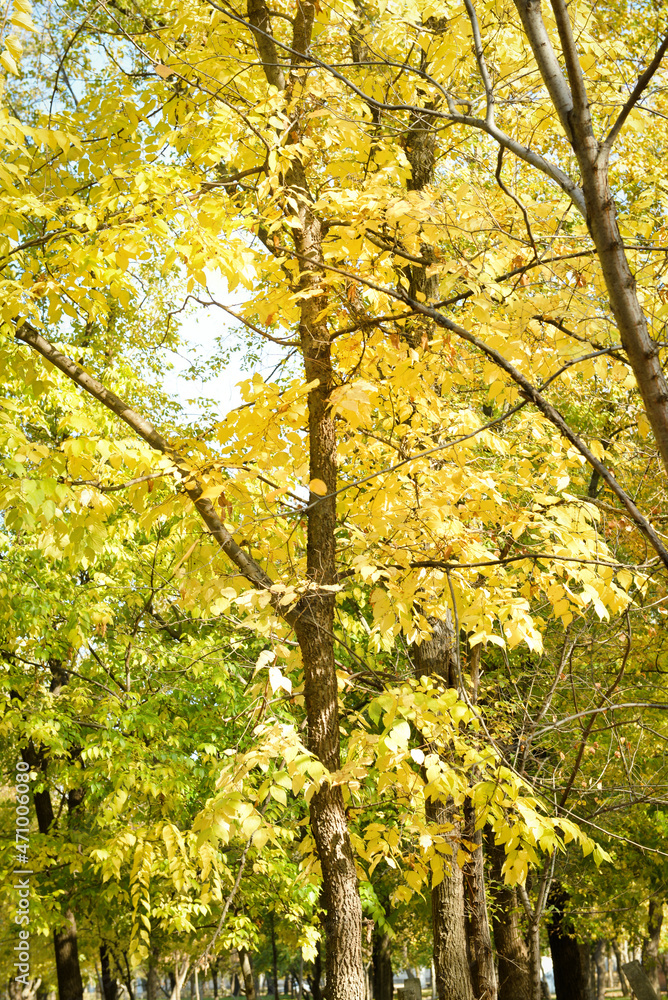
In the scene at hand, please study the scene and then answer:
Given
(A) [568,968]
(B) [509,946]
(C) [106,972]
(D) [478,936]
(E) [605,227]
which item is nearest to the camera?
(E) [605,227]

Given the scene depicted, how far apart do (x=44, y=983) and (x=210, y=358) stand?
25590 mm

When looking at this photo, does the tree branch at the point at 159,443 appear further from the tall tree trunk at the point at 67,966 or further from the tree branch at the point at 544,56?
the tall tree trunk at the point at 67,966

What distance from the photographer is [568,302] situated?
8.84ft

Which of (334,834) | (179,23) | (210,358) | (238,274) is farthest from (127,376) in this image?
(334,834)

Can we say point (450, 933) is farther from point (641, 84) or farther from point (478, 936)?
point (641, 84)

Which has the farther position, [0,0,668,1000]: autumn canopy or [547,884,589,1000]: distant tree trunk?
[547,884,589,1000]: distant tree trunk

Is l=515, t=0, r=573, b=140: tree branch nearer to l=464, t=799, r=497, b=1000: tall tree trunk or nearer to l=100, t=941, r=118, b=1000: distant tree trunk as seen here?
l=464, t=799, r=497, b=1000: tall tree trunk

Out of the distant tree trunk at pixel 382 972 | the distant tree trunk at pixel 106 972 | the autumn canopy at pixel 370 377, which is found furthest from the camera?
the distant tree trunk at pixel 382 972

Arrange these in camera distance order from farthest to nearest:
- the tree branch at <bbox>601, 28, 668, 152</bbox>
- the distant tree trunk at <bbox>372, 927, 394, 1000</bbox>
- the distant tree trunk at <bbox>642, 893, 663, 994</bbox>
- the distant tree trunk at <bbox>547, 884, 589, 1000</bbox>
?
the distant tree trunk at <bbox>372, 927, 394, 1000</bbox> → the distant tree trunk at <bbox>642, 893, 663, 994</bbox> → the distant tree trunk at <bbox>547, 884, 589, 1000</bbox> → the tree branch at <bbox>601, 28, 668, 152</bbox>

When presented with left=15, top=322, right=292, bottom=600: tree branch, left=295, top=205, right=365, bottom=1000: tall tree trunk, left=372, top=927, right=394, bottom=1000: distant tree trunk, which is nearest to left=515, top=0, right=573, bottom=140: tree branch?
left=295, top=205, right=365, bottom=1000: tall tree trunk

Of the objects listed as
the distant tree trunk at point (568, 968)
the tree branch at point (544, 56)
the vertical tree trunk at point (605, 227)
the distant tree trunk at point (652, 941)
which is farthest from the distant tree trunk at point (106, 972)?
the tree branch at point (544, 56)

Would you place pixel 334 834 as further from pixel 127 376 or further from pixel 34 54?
pixel 34 54

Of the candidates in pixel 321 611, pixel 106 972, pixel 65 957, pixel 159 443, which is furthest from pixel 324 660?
pixel 106 972

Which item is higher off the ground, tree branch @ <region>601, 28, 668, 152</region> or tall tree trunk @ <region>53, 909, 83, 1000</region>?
tree branch @ <region>601, 28, 668, 152</region>
